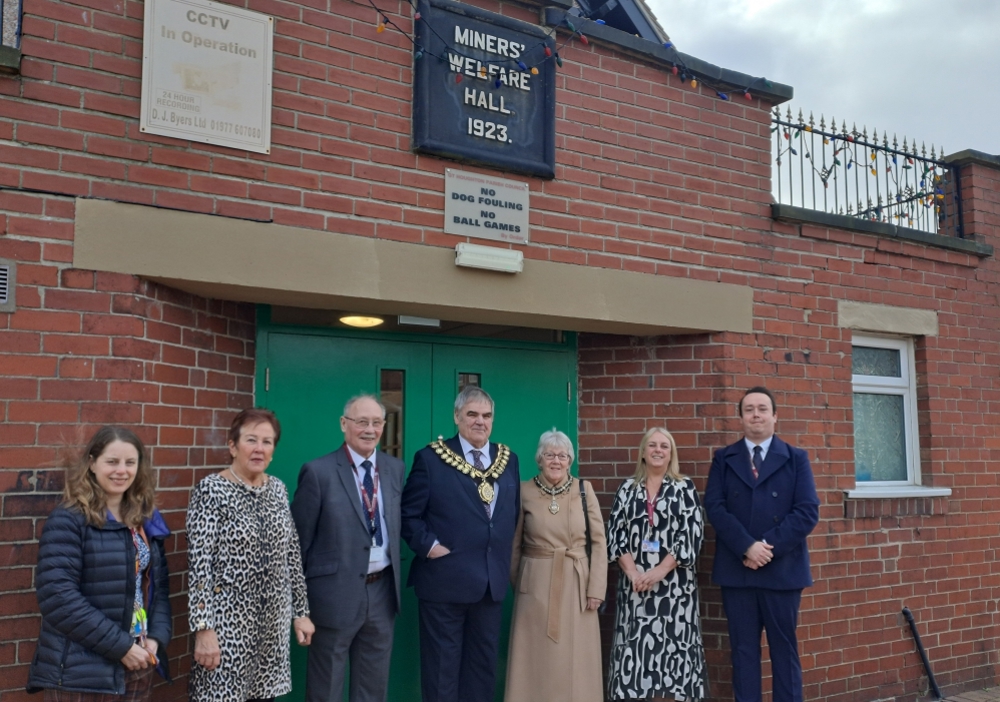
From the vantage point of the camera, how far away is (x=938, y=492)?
6.97 metres

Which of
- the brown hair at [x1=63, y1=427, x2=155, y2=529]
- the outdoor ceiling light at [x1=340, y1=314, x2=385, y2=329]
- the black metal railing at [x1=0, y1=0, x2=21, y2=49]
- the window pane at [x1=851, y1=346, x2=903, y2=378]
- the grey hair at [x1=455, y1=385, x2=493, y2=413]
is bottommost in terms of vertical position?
the brown hair at [x1=63, y1=427, x2=155, y2=529]

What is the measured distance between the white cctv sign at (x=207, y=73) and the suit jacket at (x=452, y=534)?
6.31 feet

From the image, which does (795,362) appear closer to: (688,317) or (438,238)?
(688,317)

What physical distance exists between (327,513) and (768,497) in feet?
8.27

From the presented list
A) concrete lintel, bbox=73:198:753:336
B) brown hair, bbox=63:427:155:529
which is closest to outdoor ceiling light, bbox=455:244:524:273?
concrete lintel, bbox=73:198:753:336

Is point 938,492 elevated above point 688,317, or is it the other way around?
point 688,317

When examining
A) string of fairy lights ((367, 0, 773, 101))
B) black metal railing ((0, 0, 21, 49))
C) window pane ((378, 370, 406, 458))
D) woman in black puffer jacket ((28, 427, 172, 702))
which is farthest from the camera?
window pane ((378, 370, 406, 458))

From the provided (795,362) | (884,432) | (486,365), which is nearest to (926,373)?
(884,432)

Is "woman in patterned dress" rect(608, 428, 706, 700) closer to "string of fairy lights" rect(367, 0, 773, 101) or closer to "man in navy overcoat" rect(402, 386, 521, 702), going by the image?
"man in navy overcoat" rect(402, 386, 521, 702)

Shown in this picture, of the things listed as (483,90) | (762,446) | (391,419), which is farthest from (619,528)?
(483,90)

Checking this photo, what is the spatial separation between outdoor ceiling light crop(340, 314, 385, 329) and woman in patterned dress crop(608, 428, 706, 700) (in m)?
1.80

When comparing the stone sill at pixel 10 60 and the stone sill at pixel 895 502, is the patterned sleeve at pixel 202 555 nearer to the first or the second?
the stone sill at pixel 10 60

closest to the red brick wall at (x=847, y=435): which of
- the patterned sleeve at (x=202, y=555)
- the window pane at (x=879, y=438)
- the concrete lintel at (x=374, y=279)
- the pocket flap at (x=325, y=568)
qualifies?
the window pane at (x=879, y=438)

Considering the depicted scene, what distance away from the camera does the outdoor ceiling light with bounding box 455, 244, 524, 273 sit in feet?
16.8
